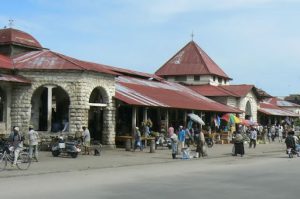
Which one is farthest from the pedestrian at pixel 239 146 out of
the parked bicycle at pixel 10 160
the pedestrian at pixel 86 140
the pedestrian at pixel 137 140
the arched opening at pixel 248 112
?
the arched opening at pixel 248 112

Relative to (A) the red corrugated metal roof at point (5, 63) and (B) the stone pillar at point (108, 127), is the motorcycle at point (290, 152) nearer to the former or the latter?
(B) the stone pillar at point (108, 127)

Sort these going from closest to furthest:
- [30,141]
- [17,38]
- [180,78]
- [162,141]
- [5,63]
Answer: [30,141] → [5,63] → [17,38] → [162,141] → [180,78]

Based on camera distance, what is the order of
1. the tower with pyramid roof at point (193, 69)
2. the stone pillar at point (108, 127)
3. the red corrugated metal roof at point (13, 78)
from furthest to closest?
the tower with pyramid roof at point (193, 69) → the stone pillar at point (108, 127) → the red corrugated metal roof at point (13, 78)

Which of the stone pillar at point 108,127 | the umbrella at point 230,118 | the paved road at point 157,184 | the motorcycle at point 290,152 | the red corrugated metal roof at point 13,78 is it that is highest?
the red corrugated metal roof at point 13,78

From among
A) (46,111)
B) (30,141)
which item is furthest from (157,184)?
(46,111)

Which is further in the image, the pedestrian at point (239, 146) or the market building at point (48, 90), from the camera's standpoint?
the pedestrian at point (239, 146)

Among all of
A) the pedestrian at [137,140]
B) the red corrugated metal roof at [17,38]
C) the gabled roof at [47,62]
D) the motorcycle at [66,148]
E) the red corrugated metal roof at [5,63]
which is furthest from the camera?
the red corrugated metal roof at [17,38]

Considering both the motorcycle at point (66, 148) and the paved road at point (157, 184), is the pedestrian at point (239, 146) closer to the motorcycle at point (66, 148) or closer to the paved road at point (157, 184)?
the motorcycle at point (66, 148)

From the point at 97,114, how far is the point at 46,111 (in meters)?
4.07

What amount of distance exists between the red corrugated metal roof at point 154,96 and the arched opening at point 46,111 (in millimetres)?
3719

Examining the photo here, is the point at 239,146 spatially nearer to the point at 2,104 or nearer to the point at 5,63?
the point at 2,104

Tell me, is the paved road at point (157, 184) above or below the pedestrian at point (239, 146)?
below

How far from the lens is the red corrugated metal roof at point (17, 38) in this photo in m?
33.7

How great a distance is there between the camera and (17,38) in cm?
3419
